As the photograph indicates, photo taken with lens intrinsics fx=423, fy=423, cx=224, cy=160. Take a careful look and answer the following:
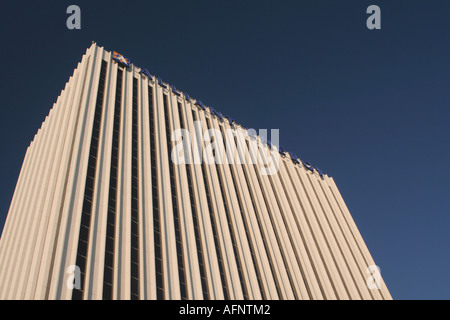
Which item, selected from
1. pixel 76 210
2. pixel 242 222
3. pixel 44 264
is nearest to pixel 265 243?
pixel 242 222

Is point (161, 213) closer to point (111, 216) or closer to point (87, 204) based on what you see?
point (111, 216)

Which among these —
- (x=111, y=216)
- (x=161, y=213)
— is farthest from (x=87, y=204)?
(x=161, y=213)

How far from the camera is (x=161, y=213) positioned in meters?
43.5

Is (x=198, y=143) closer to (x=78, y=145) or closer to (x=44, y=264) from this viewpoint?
(x=78, y=145)

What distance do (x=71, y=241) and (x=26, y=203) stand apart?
20759 mm

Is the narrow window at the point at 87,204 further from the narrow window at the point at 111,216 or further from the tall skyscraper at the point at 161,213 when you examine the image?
the narrow window at the point at 111,216

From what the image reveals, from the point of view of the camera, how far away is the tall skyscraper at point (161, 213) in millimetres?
34562

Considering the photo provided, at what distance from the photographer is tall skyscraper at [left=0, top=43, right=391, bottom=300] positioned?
34.6 metres

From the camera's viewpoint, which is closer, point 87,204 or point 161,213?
point 87,204

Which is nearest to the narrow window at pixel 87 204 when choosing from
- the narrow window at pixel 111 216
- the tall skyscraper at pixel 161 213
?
the tall skyscraper at pixel 161 213

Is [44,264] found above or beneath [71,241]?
beneath

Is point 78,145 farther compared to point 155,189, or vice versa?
point 155,189

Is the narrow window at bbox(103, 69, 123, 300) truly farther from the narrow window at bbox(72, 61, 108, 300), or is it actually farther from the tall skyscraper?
the narrow window at bbox(72, 61, 108, 300)

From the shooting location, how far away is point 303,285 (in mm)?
50125
